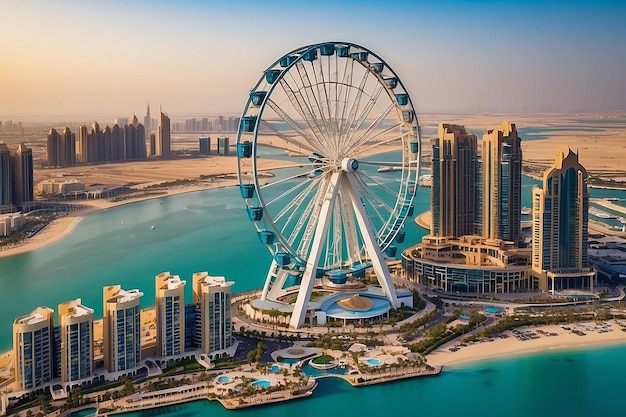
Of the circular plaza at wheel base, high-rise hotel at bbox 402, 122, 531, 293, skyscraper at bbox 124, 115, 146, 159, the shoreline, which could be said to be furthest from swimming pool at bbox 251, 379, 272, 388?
skyscraper at bbox 124, 115, 146, 159

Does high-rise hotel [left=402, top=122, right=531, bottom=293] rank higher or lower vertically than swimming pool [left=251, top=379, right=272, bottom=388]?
higher

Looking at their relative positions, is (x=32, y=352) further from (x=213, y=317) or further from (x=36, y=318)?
(x=213, y=317)

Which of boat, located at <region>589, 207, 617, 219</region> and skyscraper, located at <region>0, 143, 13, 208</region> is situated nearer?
skyscraper, located at <region>0, 143, 13, 208</region>

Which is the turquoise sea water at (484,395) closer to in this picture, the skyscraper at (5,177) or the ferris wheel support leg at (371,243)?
the ferris wheel support leg at (371,243)

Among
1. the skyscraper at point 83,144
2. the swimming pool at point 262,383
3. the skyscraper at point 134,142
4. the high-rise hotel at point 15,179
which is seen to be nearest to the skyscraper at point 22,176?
the high-rise hotel at point 15,179

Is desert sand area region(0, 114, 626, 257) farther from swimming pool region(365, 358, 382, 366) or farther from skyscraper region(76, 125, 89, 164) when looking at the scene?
swimming pool region(365, 358, 382, 366)

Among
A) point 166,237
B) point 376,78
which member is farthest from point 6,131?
point 376,78

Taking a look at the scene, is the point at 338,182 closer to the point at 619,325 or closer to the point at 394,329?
the point at 394,329
